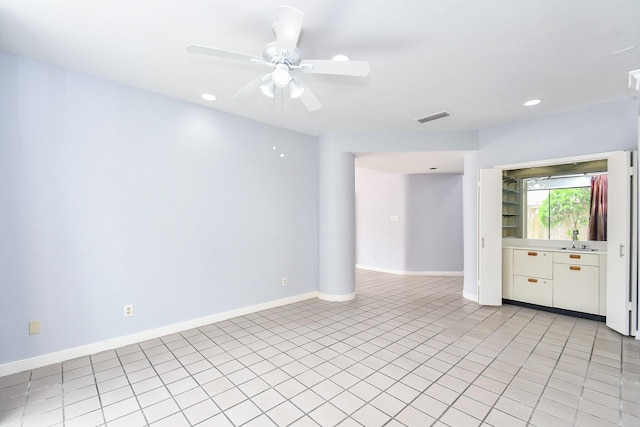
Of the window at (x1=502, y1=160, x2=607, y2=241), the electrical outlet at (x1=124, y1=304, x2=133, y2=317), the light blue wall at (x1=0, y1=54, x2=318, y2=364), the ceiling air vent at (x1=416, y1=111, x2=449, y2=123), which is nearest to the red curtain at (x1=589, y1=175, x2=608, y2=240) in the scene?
the window at (x1=502, y1=160, x2=607, y2=241)

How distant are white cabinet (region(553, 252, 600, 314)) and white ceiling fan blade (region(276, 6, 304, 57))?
4446 millimetres

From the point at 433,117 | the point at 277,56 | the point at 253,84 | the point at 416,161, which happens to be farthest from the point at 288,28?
the point at 416,161

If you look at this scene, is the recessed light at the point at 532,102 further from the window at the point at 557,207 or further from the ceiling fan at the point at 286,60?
the ceiling fan at the point at 286,60

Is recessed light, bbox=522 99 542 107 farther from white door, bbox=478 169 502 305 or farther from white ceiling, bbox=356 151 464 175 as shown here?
white ceiling, bbox=356 151 464 175

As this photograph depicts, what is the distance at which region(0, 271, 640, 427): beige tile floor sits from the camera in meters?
1.85

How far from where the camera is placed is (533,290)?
4090 mm

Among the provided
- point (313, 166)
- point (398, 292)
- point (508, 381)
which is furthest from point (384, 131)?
point (508, 381)

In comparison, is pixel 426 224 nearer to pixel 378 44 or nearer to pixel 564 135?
pixel 564 135

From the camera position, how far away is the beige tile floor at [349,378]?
6.08ft

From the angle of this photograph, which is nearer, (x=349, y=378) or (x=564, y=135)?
(x=349, y=378)

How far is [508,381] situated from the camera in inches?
88.4

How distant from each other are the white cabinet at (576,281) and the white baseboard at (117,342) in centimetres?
403

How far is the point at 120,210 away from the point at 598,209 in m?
6.27

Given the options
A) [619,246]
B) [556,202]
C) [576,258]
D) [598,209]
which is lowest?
[576,258]
